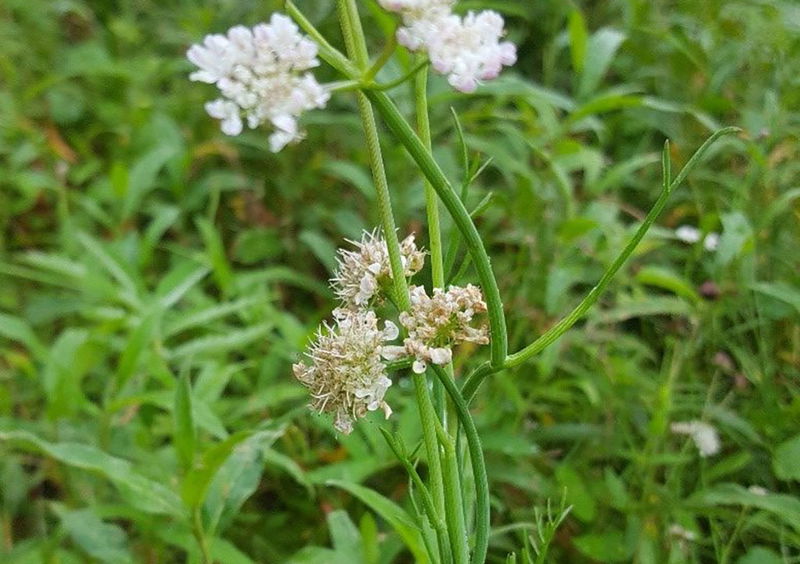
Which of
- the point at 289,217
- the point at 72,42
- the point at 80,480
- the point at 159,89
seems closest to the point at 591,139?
the point at 289,217

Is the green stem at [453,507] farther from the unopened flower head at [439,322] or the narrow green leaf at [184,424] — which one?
the narrow green leaf at [184,424]

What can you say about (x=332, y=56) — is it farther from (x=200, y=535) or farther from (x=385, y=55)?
(x=200, y=535)

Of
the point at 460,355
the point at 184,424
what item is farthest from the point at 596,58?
the point at 184,424

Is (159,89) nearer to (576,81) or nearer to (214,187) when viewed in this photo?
(214,187)

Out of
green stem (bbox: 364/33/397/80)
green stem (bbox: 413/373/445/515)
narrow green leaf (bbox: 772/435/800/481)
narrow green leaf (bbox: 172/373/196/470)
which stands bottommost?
narrow green leaf (bbox: 172/373/196/470)

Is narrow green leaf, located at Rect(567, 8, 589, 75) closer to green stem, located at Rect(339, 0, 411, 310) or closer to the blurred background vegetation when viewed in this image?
the blurred background vegetation

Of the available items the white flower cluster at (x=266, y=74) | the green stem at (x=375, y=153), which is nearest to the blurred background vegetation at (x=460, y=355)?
the green stem at (x=375, y=153)

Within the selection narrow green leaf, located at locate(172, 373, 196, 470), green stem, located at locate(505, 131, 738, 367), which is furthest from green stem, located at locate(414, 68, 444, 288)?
narrow green leaf, located at locate(172, 373, 196, 470)
